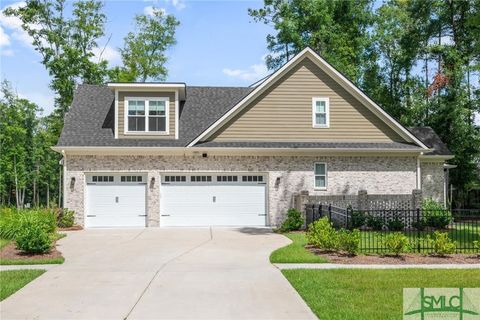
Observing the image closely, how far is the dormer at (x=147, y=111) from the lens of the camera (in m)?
23.5

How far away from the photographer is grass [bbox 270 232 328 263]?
41.4 feet

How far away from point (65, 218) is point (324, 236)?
12776 mm

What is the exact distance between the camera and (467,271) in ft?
36.9

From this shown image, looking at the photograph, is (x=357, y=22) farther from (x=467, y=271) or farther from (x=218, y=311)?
(x=218, y=311)

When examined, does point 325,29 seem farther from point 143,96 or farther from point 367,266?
point 367,266

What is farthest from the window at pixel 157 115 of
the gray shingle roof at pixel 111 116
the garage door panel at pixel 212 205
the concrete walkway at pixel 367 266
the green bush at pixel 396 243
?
the green bush at pixel 396 243

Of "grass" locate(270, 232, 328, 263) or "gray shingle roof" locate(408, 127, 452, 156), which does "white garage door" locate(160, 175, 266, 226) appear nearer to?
"grass" locate(270, 232, 328, 263)

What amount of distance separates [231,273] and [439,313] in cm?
477

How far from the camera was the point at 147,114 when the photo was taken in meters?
23.9

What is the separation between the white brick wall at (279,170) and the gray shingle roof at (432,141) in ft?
15.5

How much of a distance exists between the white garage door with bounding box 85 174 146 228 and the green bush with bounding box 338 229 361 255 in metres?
11.7

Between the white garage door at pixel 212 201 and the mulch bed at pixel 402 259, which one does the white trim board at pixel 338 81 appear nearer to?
the white garage door at pixel 212 201

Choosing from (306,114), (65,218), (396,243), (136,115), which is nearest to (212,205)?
(136,115)

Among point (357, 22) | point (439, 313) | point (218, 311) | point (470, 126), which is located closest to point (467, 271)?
point (439, 313)
